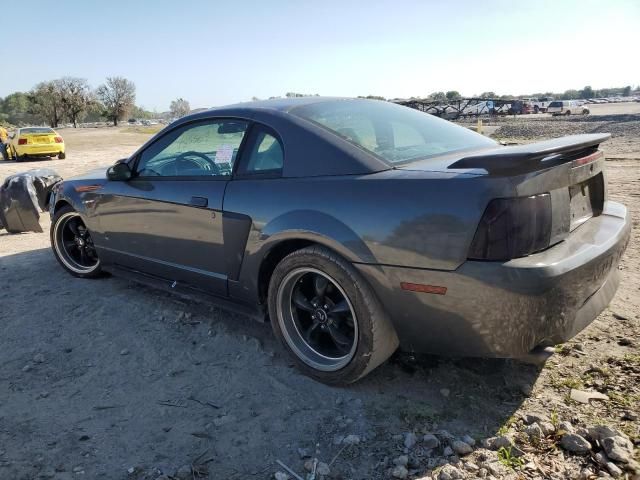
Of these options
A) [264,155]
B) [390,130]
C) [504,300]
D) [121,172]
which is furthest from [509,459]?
[121,172]

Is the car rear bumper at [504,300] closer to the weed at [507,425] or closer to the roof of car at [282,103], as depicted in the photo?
the weed at [507,425]

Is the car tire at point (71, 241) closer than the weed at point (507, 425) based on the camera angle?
No

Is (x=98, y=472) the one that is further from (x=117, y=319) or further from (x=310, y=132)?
(x=310, y=132)

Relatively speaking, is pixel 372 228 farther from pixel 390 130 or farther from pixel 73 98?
pixel 73 98

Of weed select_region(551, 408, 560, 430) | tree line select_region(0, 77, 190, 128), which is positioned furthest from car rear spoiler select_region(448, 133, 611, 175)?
tree line select_region(0, 77, 190, 128)

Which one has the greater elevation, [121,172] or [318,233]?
[121,172]

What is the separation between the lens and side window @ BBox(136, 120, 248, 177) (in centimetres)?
332

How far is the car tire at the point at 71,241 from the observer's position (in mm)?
4734

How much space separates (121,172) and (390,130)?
2158mm

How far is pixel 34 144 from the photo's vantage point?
1925cm

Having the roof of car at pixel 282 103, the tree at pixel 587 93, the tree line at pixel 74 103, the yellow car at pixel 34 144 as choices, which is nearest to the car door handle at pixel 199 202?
the roof of car at pixel 282 103

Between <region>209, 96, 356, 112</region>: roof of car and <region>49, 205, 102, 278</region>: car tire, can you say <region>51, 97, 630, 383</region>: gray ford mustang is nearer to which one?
<region>209, 96, 356, 112</region>: roof of car

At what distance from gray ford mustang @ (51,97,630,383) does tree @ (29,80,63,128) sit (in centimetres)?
8416

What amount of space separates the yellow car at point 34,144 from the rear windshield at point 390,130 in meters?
19.5
